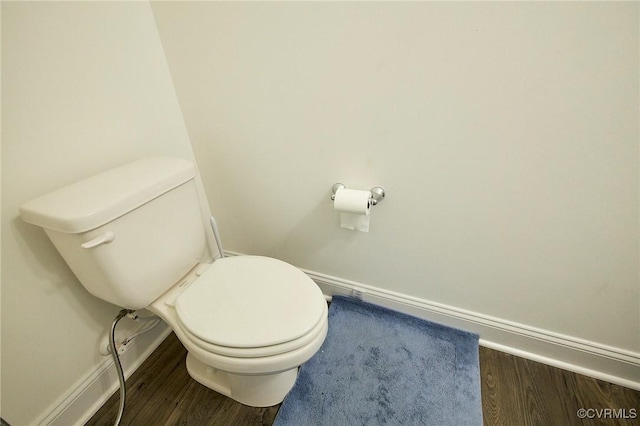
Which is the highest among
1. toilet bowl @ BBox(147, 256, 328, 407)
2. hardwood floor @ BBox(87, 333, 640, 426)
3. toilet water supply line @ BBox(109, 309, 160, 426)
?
toilet bowl @ BBox(147, 256, 328, 407)

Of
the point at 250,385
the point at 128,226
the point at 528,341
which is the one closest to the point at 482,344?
the point at 528,341

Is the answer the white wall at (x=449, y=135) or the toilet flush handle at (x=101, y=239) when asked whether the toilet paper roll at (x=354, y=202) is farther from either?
the toilet flush handle at (x=101, y=239)

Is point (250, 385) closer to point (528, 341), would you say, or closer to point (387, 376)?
point (387, 376)

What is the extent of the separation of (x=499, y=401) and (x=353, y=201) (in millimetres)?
852

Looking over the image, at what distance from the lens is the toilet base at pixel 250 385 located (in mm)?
891

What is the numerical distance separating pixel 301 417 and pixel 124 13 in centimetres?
143

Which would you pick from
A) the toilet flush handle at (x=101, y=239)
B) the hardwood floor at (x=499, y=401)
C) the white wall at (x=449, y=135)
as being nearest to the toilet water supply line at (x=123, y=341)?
the hardwood floor at (x=499, y=401)

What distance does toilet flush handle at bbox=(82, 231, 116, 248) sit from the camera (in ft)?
2.13

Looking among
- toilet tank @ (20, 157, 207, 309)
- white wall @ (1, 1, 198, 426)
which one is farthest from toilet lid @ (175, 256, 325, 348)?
white wall @ (1, 1, 198, 426)

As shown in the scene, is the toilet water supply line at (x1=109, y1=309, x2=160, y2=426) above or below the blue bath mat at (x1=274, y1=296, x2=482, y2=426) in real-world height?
above

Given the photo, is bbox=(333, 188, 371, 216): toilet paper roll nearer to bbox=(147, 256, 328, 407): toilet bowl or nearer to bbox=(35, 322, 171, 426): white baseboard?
bbox=(147, 256, 328, 407): toilet bowl

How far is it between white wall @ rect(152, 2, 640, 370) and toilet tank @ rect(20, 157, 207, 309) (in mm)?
331

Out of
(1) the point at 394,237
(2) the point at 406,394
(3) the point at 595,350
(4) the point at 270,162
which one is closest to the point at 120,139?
(4) the point at 270,162

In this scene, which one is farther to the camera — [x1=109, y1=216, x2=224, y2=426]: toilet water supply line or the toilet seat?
[x1=109, y1=216, x2=224, y2=426]: toilet water supply line
